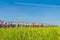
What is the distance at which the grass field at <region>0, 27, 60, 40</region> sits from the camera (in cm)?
555

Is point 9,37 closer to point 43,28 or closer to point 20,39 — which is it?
point 20,39

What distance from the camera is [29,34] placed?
570 centimetres

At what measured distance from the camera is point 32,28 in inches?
233

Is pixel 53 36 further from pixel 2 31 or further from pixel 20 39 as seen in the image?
pixel 2 31

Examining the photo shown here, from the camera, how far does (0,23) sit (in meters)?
5.55

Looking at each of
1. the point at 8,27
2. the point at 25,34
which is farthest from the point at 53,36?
the point at 8,27

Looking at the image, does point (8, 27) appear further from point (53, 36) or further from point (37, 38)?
point (53, 36)

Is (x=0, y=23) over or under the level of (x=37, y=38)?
over

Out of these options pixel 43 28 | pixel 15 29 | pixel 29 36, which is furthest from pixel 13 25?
pixel 43 28

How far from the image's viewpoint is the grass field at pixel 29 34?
5555 millimetres

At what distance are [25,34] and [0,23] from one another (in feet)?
2.15

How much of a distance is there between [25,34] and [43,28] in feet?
2.07

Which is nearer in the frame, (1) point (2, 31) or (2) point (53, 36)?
(1) point (2, 31)

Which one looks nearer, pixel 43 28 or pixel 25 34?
pixel 25 34
